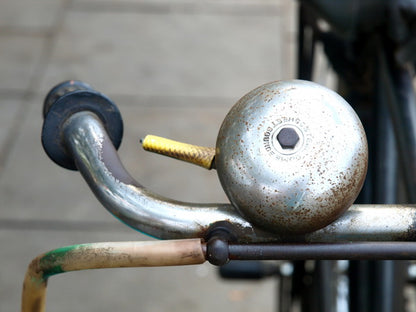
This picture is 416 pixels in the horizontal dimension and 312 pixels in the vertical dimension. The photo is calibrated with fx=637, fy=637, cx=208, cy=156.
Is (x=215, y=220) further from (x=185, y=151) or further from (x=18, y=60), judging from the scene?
(x=18, y=60)

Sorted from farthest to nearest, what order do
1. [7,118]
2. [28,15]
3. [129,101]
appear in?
[28,15], [129,101], [7,118]

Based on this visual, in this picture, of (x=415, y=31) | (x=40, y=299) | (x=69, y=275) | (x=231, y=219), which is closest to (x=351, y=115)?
(x=231, y=219)

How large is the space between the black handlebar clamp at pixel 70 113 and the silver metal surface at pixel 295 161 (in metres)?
0.18

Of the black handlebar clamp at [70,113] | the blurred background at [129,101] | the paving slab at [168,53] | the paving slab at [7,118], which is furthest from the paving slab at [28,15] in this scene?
the black handlebar clamp at [70,113]

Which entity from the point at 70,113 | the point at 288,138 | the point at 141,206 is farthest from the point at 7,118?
the point at 288,138

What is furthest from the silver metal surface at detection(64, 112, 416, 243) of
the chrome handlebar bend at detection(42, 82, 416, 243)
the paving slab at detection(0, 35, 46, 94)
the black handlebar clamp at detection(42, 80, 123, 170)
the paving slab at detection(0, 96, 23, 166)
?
the paving slab at detection(0, 35, 46, 94)

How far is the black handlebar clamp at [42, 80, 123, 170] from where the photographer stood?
767 mm

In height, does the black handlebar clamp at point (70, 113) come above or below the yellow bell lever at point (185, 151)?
above

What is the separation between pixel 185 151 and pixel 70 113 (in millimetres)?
156

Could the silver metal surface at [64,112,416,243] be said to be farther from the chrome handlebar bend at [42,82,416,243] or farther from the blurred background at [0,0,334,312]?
the blurred background at [0,0,334,312]

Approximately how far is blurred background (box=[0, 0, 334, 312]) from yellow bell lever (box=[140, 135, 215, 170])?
163cm

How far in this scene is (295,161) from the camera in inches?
25.5

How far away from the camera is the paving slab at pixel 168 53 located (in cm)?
356

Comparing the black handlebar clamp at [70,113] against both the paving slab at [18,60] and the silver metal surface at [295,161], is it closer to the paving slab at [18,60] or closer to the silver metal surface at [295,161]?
the silver metal surface at [295,161]
